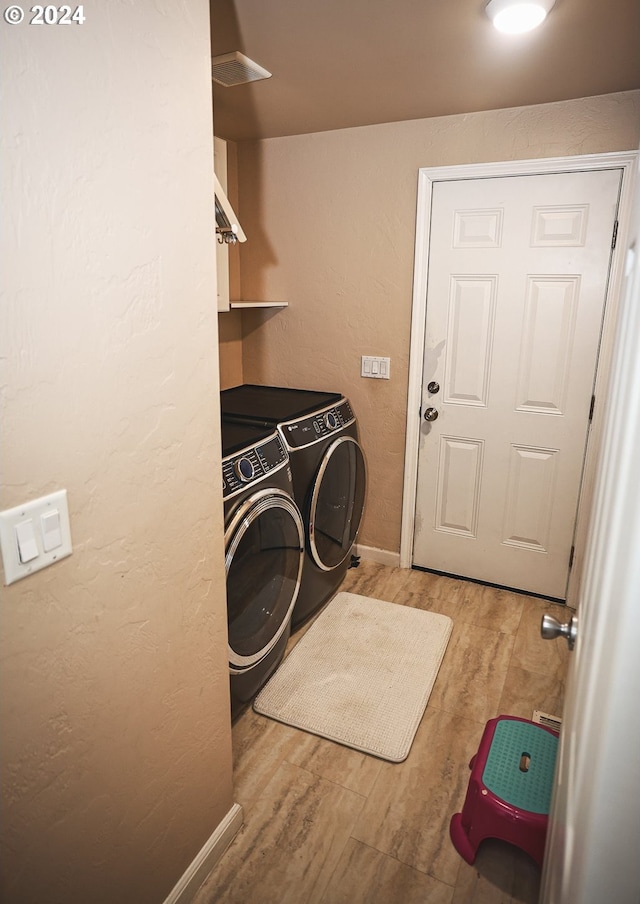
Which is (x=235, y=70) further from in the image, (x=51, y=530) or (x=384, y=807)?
(x=384, y=807)

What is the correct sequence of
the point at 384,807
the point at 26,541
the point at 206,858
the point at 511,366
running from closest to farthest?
the point at 26,541, the point at 206,858, the point at 384,807, the point at 511,366

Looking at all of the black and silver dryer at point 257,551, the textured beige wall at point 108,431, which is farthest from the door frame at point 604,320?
the textured beige wall at point 108,431

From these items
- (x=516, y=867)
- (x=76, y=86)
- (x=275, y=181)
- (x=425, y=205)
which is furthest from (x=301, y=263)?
(x=516, y=867)

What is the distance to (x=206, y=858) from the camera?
1.52 meters

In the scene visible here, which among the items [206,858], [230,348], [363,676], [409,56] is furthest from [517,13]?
[206,858]

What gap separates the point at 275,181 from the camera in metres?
3.02

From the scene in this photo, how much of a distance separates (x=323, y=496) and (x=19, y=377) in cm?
180

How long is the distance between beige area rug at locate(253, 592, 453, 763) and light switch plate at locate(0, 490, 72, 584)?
1445mm

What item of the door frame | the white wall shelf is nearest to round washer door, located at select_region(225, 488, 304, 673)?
the door frame

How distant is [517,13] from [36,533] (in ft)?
5.91

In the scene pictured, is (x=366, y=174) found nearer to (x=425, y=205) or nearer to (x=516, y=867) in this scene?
(x=425, y=205)

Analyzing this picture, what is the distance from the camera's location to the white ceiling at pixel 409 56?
164 cm

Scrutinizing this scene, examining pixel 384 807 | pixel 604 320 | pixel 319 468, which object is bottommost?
pixel 384 807

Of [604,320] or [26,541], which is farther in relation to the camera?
[604,320]
